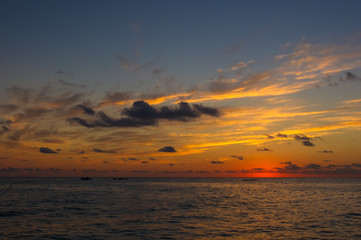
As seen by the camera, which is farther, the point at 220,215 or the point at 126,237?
the point at 220,215

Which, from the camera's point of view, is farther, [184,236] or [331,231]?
[331,231]

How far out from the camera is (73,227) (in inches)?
1683

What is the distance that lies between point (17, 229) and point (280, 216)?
128ft

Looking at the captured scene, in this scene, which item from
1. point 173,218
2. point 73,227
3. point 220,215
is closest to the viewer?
point 73,227

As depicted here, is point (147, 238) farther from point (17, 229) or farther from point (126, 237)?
point (17, 229)

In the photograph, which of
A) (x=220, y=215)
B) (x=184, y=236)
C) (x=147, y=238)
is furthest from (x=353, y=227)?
(x=147, y=238)

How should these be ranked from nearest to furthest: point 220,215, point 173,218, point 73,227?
point 73,227
point 173,218
point 220,215

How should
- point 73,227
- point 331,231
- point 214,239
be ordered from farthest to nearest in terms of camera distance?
point 73,227
point 331,231
point 214,239

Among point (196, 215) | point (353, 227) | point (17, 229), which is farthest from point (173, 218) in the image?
point (353, 227)

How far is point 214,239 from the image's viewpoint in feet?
115

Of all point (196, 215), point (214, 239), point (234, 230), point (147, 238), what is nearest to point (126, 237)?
point (147, 238)

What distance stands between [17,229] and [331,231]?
39.2 metres

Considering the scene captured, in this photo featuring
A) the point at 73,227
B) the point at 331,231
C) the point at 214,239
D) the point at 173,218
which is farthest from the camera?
the point at 173,218

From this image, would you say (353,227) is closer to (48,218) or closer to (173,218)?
(173,218)
